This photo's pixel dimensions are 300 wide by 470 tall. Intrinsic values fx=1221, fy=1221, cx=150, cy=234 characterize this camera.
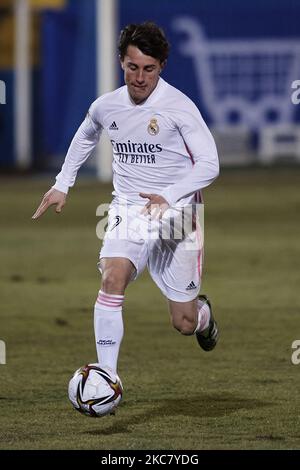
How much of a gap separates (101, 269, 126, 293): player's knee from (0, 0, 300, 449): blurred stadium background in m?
0.80

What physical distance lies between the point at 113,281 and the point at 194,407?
1074 mm

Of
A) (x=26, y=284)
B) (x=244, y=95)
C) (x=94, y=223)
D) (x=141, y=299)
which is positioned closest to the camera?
(x=141, y=299)

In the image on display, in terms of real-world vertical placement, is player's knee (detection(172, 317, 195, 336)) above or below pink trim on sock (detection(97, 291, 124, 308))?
below

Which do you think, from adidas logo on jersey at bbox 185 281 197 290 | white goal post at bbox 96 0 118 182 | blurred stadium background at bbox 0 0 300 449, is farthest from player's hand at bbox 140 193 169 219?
white goal post at bbox 96 0 118 182

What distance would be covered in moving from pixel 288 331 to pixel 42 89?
23.5 m

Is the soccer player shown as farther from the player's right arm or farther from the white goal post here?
the white goal post

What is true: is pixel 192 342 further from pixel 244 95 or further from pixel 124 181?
pixel 244 95

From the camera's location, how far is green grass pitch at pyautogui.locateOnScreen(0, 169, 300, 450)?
277 inches

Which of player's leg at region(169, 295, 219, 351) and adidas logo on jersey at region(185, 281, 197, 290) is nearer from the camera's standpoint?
adidas logo on jersey at region(185, 281, 197, 290)

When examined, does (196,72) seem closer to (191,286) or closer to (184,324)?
(184,324)

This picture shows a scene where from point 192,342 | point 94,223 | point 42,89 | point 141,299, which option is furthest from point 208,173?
point 42,89

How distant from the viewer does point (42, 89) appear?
33.5 metres

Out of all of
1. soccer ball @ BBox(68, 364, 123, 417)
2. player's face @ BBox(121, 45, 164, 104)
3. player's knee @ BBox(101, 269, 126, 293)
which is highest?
player's face @ BBox(121, 45, 164, 104)

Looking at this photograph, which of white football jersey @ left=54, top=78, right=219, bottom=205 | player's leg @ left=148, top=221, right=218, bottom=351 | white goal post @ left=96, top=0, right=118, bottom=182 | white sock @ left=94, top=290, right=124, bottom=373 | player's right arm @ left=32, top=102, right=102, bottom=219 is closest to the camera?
white sock @ left=94, top=290, right=124, bottom=373
